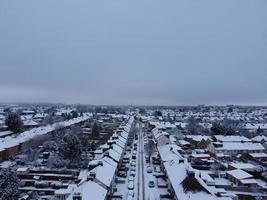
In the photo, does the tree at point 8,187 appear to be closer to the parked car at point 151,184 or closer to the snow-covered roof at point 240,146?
the parked car at point 151,184

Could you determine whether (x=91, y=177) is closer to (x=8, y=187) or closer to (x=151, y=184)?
(x=8, y=187)

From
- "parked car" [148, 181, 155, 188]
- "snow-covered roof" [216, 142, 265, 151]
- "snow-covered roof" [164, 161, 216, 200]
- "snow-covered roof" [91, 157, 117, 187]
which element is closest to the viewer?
"snow-covered roof" [164, 161, 216, 200]

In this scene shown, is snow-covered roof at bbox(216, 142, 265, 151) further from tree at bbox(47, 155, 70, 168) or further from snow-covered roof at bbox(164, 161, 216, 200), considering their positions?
tree at bbox(47, 155, 70, 168)

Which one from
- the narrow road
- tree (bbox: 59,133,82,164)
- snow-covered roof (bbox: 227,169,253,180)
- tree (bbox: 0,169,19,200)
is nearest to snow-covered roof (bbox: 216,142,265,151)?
the narrow road

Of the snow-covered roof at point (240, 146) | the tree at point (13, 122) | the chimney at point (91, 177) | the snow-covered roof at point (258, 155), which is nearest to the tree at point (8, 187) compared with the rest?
the chimney at point (91, 177)

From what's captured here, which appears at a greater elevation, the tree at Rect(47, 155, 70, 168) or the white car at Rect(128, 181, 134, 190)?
the tree at Rect(47, 155, 70, 168)

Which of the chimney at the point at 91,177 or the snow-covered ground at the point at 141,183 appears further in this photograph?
the snow-covered ground at the point at 141,183

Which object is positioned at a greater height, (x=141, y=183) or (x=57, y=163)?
(x=57, y=163)

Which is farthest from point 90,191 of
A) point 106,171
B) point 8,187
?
point 8,187

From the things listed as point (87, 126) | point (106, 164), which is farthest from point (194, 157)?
point (87, 126)
